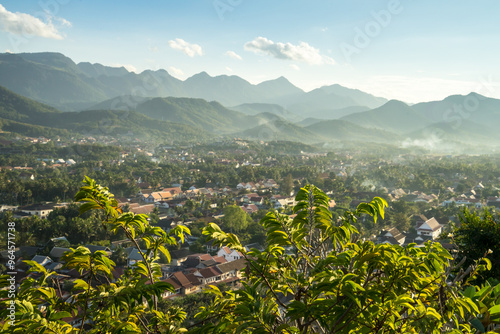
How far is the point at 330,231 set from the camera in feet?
7.55

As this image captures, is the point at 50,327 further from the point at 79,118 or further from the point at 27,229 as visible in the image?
the point at 79,118

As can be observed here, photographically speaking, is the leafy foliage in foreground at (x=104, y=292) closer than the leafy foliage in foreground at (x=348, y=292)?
No

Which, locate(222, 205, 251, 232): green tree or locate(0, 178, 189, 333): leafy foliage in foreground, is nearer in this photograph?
locate(0, 178, 189, 333): leafy foliage in foreground

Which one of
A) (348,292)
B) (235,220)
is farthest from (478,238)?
(235,220)

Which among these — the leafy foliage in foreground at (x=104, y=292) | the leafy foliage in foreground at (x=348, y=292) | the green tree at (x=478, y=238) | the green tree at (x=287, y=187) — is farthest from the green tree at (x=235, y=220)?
the leafy foliage in foreground at (x=348, y=292)

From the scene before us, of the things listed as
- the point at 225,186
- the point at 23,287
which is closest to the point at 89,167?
the point at 225,186

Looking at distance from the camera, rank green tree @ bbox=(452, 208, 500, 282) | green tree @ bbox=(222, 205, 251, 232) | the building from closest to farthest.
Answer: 1. green tree @ bbox=(452, 208, 500, 282)
2. green tree @ bbox=(222, 205, 251, 232)
3. the building

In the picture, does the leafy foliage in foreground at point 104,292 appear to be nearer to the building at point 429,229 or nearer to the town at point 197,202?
the town at point 197,202

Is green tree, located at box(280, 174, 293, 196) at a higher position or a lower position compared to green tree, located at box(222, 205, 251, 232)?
lower

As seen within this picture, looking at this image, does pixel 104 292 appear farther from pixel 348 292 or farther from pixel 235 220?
pixel 235 220

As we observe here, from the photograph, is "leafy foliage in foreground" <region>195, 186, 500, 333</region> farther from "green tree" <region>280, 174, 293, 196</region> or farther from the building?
"green tree" <region>280, 174, 293, 196</region>

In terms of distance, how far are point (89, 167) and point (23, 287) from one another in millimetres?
55783

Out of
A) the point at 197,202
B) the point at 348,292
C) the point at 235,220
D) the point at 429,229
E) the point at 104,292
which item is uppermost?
the point at 348,292

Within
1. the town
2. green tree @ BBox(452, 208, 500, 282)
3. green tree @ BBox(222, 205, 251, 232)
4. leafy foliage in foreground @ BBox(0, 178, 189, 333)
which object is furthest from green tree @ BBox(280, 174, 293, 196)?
leafy foliage in foreground @ BBox(0, 178, 189, 333)
